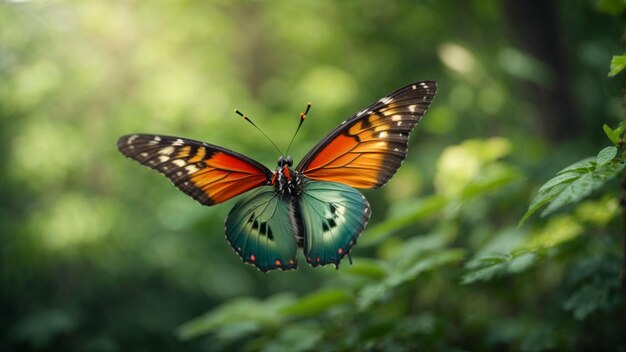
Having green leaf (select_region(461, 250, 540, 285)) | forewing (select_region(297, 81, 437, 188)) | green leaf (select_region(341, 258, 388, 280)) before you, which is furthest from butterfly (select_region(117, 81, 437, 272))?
green leaf (select_region(461, 250, 540, 285))

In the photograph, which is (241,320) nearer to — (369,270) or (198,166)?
(369,270)

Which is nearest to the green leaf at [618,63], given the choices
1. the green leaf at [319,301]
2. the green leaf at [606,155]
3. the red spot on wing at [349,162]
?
the green leaf at [606,155]

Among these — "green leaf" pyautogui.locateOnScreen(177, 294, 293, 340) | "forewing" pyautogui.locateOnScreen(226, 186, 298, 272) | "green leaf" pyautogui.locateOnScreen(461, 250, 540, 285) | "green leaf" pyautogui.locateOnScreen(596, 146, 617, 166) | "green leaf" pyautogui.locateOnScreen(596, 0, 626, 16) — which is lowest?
"green leaf" pyautogui.locateOnScreen(461, 250, 540, 285)

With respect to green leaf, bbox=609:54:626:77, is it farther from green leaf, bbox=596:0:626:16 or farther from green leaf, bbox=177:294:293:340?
green leaf, bbox=177:294:293:340

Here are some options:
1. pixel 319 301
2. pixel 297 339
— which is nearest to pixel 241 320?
pixel 297 339

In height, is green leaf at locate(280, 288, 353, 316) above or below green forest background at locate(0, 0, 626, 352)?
below

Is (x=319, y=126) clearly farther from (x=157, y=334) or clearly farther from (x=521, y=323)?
(x=157, y=334)

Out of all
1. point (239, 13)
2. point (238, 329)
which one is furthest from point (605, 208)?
point (239, 13)
